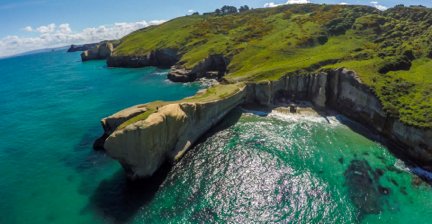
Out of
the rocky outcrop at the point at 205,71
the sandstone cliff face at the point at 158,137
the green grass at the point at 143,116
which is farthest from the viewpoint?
the rocky outcrop at the point at 205,71

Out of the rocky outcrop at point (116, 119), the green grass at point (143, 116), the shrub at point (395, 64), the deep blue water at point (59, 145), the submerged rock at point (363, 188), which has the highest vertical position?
the shrub at point (395, 64)

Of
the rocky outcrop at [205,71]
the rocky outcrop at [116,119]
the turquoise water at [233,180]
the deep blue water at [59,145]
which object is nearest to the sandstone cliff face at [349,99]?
the turquoise water at [233,180]

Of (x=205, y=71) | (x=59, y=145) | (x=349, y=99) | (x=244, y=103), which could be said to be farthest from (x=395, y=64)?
(x=59, y=145)

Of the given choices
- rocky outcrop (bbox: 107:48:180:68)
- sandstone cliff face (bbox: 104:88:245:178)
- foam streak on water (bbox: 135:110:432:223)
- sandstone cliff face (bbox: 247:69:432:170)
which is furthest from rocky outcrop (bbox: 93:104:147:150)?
rocky outcrop (bbox: 107:48:180:68)

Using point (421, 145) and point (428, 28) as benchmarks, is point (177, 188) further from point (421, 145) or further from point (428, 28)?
point (428, 28)

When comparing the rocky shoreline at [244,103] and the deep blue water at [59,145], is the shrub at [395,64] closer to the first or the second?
the rocky shoreline at [244,103]

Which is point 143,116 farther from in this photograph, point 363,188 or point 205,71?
point 205,71
